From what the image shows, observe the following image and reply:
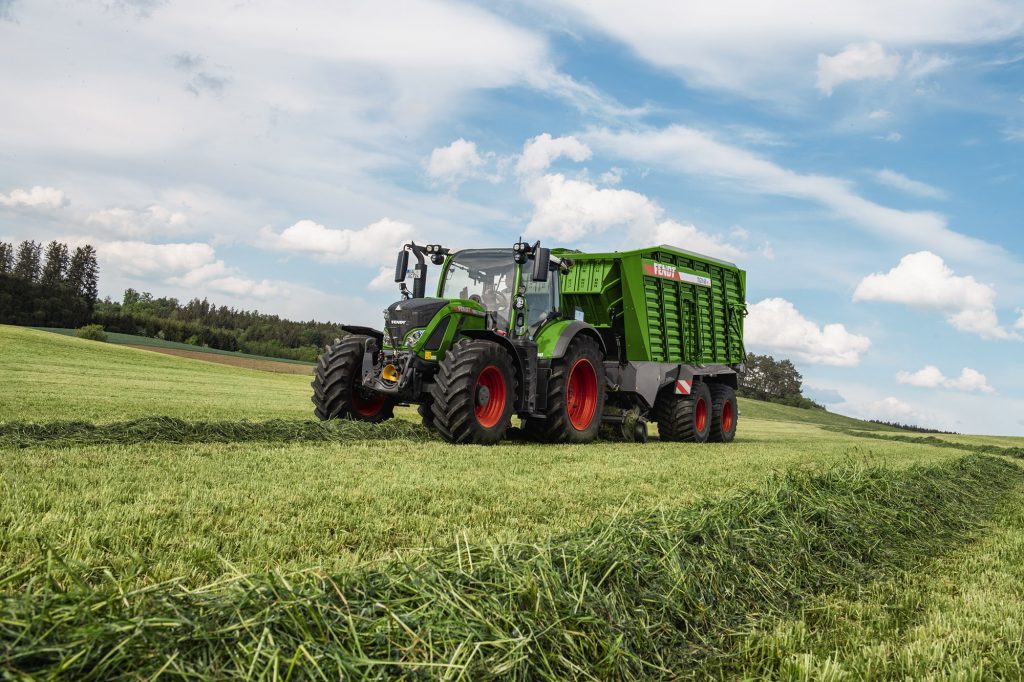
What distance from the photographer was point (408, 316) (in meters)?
9.52

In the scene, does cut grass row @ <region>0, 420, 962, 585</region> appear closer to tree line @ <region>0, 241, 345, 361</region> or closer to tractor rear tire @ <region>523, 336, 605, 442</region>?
tractor rear tire @ <region>523, 336, 605, 442</region>

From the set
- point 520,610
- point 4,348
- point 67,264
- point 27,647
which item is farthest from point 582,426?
point 67,264

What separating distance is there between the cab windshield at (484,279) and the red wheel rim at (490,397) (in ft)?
3.57

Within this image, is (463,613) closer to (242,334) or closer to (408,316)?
(408,316)

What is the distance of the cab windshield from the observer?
413 inches

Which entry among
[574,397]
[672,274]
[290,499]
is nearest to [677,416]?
[672,274]

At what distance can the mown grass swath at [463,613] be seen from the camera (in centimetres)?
207

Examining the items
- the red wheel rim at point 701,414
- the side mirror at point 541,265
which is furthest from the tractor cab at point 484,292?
the red wheel rim at point 701,414

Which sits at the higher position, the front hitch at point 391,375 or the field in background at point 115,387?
the front hitch at point 391,375

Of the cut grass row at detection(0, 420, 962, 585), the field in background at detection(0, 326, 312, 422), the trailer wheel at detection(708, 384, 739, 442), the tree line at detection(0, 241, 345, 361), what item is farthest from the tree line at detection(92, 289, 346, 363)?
the cut grass row at detection(0, 420, 962, 585)

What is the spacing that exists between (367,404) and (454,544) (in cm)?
728

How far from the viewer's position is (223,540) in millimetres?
3586

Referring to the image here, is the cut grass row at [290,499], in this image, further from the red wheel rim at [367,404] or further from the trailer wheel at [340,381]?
the red wheel rim at [367,404]

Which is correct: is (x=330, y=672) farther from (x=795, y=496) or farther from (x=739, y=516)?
(x=795, y=496)
